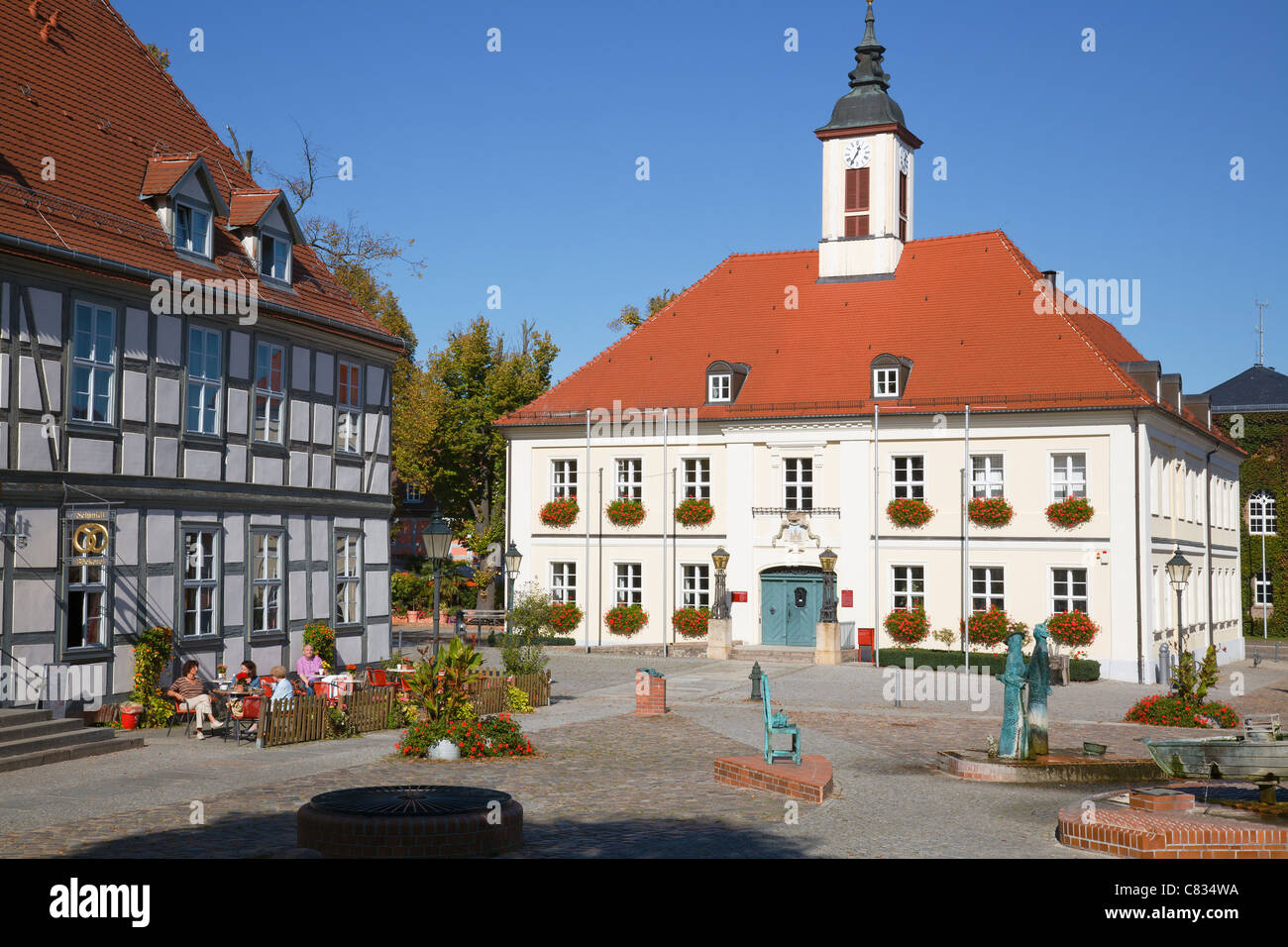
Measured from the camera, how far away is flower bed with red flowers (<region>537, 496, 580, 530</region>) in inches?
1652

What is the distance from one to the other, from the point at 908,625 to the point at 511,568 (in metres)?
11.7

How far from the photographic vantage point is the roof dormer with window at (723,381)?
134ft

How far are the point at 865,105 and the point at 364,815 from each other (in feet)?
121

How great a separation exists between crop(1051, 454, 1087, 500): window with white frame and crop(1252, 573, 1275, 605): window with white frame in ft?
99.6

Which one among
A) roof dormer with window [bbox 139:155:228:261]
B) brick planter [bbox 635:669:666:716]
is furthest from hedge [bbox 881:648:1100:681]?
roof dormer with window [bbox 139:155:228:261]

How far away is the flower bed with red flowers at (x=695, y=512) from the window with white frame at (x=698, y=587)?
1298 mm

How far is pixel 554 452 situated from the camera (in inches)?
1678

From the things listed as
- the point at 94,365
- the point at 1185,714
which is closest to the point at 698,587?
the point at 1185,714

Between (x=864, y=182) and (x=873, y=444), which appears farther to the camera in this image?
(x=864, y=182)

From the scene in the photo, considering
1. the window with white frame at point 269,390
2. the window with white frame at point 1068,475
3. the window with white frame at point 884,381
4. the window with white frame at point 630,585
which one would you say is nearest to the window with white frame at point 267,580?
the window with white frame at point 269,390

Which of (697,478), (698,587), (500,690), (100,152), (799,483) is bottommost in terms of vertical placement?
(500,690)

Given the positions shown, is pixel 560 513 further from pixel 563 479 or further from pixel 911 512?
pixel 911 512

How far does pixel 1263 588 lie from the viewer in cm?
6138

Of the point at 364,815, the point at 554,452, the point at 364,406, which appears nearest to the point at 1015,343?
the point at 554,452
